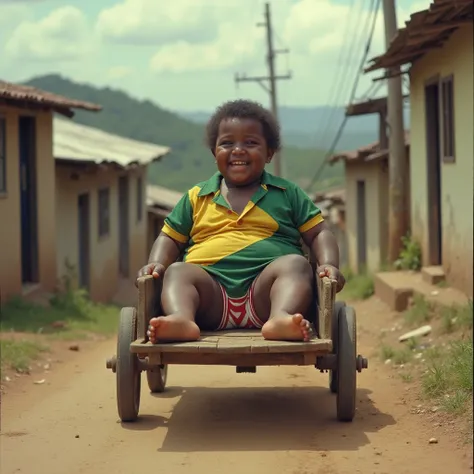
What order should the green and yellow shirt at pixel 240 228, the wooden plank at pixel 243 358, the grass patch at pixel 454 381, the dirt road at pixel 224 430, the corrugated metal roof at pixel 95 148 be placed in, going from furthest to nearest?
the corrugated metal roof at pixel 95 148 → the green and yellow shirt at pixel 240 228 → the grass patch at pixel 454 381 → the wooden plank at pixel 243 358 → the dirt road at pixel 224 430

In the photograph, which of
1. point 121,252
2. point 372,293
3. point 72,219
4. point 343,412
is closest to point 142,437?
point 343,412

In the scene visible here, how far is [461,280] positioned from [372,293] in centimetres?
315

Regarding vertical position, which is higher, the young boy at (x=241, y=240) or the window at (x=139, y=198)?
the window at (x=139, y=198)

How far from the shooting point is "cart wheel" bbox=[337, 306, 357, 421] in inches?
232

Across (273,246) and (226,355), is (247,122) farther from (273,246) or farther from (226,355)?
(226,355)

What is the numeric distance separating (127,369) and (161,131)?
76388 mm

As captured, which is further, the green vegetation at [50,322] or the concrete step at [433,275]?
the concrete step at [433,275]

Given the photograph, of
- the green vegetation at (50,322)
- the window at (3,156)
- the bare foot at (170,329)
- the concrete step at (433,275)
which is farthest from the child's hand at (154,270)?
the window at (3,156)

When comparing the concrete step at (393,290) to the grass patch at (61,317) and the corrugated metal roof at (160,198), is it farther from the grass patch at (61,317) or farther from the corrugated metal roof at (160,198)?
the corrugated metal roof at (160,198)

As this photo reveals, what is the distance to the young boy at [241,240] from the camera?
5.99 metres

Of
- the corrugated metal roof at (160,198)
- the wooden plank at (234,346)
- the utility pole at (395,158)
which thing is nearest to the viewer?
the wooden plank at (234,346)

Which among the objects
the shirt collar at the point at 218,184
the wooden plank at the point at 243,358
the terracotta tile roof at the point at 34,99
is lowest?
the wooden plank at the point at 243,358

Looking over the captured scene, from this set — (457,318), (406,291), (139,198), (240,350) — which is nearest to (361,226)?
(139,198)

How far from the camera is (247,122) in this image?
253 inches
